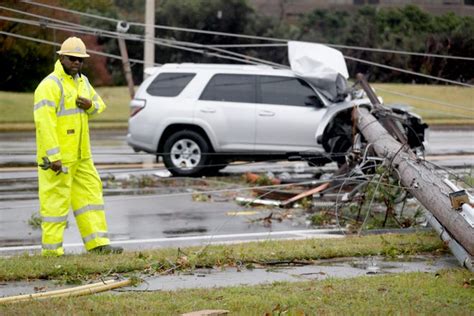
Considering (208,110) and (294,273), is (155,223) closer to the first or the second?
(294,273)

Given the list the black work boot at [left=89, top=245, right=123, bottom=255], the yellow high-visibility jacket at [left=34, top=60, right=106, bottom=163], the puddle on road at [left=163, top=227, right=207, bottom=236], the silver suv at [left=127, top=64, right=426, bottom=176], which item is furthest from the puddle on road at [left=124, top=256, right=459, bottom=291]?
the silver suv at [left=127, top=64, right=426, bottom=176]

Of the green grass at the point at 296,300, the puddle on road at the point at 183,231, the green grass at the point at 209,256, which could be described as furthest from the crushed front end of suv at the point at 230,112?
the green grass at the point at 296,300

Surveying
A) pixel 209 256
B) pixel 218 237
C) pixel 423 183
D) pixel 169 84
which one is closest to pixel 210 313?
pixel 209 256

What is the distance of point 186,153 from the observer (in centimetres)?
1717

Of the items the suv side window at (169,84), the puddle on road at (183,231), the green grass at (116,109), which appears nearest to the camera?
the puddle on road at (183,231)

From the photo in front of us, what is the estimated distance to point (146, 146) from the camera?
56.5ft

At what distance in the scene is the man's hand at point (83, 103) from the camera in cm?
966

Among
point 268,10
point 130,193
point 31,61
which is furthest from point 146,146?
point 268,10

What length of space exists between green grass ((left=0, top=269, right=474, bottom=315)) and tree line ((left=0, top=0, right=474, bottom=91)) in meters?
9.97

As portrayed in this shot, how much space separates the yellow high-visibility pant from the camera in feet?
30.9

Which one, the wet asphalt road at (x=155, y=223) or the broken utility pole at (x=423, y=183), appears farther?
the wet asphalt road at (x=155, y=223)

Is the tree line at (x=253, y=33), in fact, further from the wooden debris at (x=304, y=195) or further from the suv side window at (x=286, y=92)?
the wooden debris at (x=304, y=195)

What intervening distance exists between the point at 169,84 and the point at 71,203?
7933mm

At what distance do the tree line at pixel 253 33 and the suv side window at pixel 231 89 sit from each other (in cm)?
339
